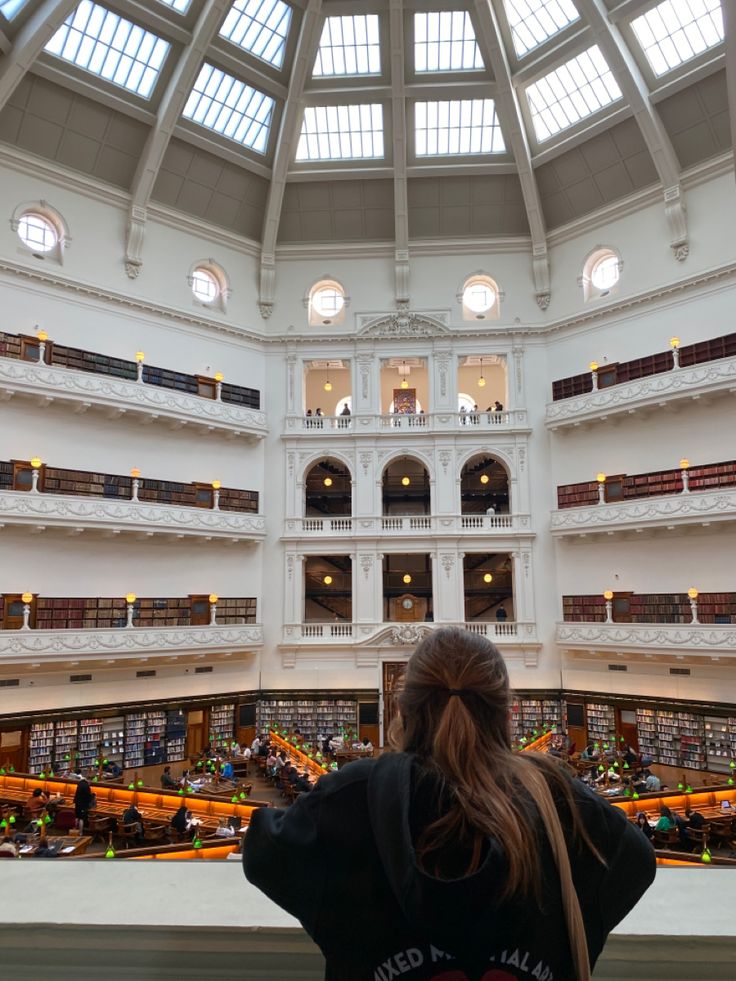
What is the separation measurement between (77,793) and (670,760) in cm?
1615

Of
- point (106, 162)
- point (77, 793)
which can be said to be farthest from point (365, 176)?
point (77, 793)

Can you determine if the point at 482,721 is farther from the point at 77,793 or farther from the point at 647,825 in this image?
the point at 77,793

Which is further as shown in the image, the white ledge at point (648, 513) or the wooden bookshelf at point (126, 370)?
the wooden bookshelf at point (126, 370)

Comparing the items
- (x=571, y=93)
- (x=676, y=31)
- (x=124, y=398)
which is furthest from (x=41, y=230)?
(x=676, y=31)

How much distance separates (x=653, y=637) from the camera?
68.0 ft

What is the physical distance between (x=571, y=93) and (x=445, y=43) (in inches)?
176

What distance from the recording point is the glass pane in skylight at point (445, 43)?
Answer: 2253 cm

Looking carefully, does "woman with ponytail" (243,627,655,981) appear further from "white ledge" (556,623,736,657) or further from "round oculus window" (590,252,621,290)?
"round oculus window" (590,252,621,290)

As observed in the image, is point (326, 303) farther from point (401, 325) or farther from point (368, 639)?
point (368, 639)

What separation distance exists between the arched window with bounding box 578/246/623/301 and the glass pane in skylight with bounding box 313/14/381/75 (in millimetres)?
9751

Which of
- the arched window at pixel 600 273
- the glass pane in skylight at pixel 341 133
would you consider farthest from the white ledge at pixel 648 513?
the glass pane in skylight at pixel 341 133

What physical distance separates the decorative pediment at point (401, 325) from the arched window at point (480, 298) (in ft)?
4.29

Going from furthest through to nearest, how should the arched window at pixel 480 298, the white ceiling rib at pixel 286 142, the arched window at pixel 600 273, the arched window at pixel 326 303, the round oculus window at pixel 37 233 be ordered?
the arched window at pixel 326 303, the arched window at pixel 480 298, the arched window at pixel 600 273, the white ceiling rib at pixel 286 142, the round oculus window at pixel 37 233

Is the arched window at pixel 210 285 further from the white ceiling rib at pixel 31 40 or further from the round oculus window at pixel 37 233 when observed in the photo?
the white ceiling rib at pixel 31 40
